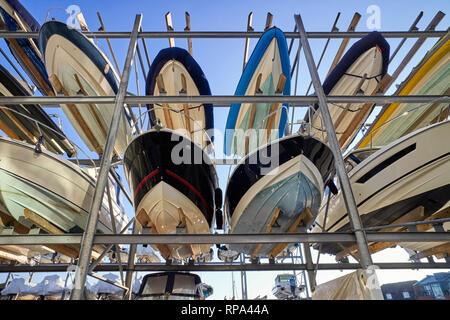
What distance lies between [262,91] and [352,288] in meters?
2.00

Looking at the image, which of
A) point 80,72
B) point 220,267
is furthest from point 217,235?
point 80,72

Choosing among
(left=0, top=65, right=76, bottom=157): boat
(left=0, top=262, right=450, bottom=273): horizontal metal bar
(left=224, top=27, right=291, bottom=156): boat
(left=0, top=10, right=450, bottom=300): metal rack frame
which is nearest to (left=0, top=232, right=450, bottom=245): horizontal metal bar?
(left=0, top=10, right=450, bottom=300): metal rack frame

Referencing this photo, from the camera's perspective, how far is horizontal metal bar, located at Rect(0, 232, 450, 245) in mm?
1351

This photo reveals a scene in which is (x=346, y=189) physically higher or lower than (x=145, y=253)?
lower

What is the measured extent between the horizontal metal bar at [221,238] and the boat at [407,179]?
0.65m

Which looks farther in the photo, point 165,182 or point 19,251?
point 19,251

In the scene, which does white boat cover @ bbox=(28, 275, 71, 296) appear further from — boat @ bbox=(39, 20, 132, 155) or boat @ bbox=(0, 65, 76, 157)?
boat @ bbox=(39, 20, 132, 155)

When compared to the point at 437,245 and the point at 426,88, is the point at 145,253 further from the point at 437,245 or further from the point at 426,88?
the point at 426,88

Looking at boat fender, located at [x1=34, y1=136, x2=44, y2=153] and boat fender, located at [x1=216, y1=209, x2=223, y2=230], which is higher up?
boat fender, located at [x1=34, y1=136, x2=44, y2=153]

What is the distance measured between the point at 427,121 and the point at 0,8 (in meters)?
5.62

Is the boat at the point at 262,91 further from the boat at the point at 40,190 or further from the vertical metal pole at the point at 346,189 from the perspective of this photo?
the boat at the point at 40,190

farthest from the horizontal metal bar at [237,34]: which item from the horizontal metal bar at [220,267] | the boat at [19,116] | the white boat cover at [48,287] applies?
the white boat cover at [48,287]

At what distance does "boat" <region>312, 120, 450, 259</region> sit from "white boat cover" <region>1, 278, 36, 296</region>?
610 centimetres

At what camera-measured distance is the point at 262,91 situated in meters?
2.61
